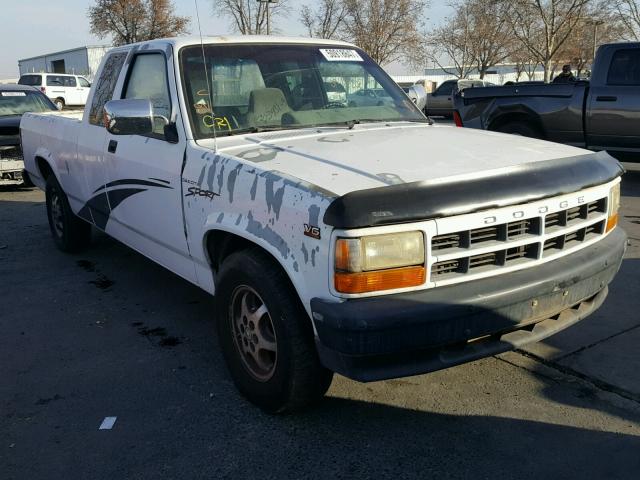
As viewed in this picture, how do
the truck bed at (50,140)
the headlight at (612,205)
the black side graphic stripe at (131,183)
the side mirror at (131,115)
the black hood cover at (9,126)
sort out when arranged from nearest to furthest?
the headlight at (612,205) < the side mirror at (131,115) < the black side graphic stripe at (131,183) < the truck bed at (50,140) < the black hood cover at (9,126)

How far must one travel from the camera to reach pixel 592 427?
9.61 feet

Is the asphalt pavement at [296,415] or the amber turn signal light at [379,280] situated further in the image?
the asphalt pavement at [296,415]

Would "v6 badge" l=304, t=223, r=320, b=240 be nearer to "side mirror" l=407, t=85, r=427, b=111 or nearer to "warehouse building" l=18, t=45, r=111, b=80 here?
"side mirror" l=407, t=85, r=427, b=111

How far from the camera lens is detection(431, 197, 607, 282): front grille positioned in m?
2.55

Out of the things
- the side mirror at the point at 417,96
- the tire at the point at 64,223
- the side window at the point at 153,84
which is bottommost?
the tire at the point at 64,223

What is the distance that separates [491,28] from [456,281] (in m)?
33.1

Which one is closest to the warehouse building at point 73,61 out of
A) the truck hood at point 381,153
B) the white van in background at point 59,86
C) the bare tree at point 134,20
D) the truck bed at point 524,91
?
the bare tree at point 134,20

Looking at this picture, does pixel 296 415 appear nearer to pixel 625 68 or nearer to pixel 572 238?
pixel 572 238

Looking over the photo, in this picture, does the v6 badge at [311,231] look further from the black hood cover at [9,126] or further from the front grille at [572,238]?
the black hood cover at [9,126]

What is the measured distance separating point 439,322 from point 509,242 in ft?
1.69

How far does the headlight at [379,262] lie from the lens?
2391 mm

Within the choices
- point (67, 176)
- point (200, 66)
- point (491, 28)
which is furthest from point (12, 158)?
point (491, 28)

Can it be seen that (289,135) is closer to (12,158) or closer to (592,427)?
(592,427)

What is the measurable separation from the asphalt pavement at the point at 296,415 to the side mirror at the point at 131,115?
1.42 metres
